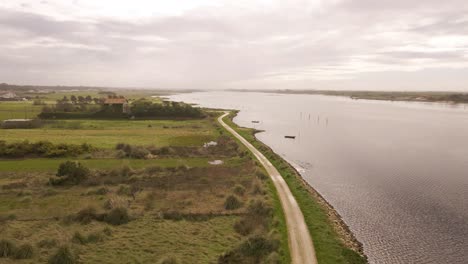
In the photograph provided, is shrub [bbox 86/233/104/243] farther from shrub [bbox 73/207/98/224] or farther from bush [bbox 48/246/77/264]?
shrub [bbox 73/207/98/224]

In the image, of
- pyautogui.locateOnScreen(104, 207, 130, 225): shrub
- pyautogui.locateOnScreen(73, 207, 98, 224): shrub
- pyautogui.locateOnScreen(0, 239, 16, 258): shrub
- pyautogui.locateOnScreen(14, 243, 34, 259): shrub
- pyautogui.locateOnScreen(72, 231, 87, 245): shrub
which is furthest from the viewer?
pyautogui.locateOnScreen(73, 207, 98, 224): shrub

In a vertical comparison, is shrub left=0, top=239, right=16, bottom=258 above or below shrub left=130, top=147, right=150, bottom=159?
below

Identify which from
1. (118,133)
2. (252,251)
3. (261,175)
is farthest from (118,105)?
(252,251)

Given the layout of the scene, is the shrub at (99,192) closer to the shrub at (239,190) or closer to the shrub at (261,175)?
the shrub at (239,190)

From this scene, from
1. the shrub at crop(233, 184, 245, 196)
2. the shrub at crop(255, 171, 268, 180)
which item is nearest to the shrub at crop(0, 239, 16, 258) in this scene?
the shrub at crop(233, 184, 245, 196)

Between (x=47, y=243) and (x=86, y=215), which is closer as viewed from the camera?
(x=47, y=243)

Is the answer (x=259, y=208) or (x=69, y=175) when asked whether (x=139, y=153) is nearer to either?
(x=69, y=175)

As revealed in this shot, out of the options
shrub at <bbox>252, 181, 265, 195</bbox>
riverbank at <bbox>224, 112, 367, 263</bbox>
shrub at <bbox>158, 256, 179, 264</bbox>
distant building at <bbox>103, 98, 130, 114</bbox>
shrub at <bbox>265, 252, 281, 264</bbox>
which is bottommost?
riverbank at <bbox>224, 112, 367, 263</bbox>
